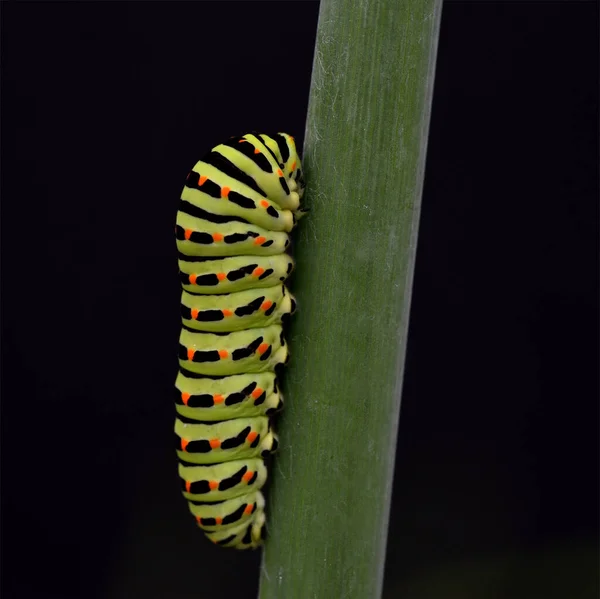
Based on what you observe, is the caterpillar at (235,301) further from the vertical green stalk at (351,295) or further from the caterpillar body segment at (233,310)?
the vertical green stalk at (351,295)

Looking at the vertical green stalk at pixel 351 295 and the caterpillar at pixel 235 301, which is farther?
the caterpillar at pixel 235 301

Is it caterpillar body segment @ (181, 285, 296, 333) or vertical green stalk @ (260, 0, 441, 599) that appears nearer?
vertical green stalk @ (260, 0, 441, 599)

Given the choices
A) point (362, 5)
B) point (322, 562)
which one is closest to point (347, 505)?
point (322, 562)

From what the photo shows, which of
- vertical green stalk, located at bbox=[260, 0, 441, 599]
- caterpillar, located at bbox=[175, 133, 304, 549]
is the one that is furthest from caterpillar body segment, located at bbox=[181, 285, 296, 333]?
vertical green stalk, located at bbox=[260, 0, 441, 599]

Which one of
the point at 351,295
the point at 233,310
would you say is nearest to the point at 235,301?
the point at 233,310

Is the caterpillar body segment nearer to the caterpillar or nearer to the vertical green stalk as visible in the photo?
the caterpillar

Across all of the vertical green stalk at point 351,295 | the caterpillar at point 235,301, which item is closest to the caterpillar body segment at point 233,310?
the caterpillar at point 235,301

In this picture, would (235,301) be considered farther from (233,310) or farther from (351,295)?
(351,295)
